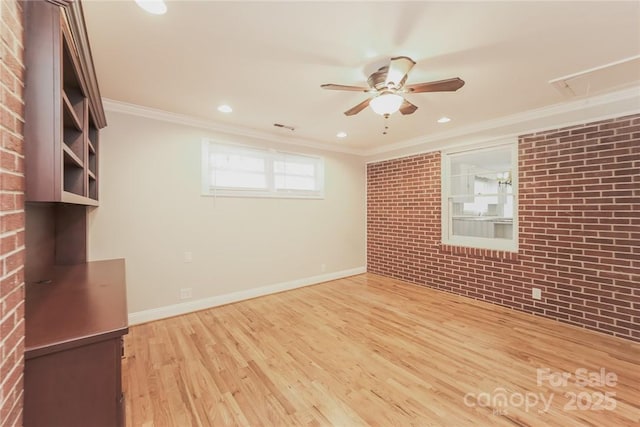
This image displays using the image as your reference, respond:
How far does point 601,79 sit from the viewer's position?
7.70 ft

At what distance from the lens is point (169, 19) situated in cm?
162

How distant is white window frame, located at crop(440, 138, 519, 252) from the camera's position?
330 centimetres

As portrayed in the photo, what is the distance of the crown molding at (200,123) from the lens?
2840 mm

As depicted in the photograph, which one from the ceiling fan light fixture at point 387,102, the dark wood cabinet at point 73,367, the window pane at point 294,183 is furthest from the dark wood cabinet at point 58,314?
the window pane at point 294,183

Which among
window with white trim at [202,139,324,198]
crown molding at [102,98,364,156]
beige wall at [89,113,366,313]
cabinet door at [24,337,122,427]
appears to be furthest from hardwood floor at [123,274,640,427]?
crown molding at [102,98,364,156]

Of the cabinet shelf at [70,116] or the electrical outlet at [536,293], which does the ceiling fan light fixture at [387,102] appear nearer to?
the cabinet shelf at [70,116]

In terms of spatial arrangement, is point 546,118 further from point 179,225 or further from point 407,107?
point 179,225

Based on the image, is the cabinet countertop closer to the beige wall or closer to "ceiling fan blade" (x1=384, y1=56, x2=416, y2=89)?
the beige wall

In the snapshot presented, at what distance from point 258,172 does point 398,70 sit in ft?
8.26

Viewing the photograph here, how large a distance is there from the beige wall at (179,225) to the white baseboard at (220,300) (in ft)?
0.21

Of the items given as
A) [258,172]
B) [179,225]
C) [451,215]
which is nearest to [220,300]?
[179,225]

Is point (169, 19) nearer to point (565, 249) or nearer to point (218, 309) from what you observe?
point (218, 309)

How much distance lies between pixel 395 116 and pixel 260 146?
1.97 m

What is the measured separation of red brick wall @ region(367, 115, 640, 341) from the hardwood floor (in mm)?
282
